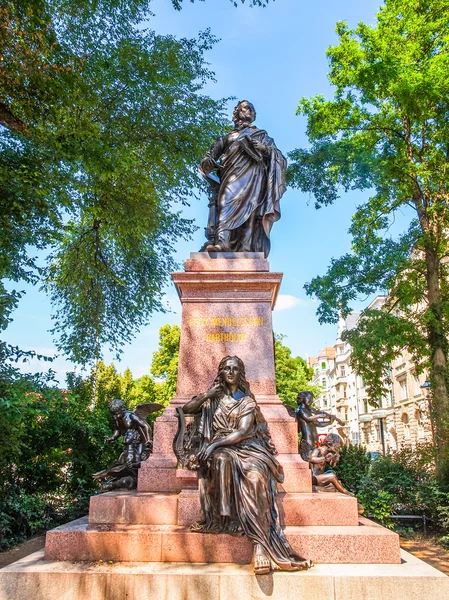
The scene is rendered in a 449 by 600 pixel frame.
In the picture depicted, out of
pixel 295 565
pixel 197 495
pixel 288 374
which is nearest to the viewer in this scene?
pixel 295 565

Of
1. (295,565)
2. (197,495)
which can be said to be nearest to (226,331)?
(197,495)

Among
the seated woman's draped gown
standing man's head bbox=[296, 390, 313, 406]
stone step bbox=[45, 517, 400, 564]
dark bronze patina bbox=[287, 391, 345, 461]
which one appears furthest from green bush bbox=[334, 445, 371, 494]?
the seated woman's draped gown

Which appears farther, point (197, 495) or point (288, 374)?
point (288, 374)

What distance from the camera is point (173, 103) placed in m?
16.6

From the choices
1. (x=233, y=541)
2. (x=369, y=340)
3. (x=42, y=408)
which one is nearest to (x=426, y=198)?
(x=369, y=340)

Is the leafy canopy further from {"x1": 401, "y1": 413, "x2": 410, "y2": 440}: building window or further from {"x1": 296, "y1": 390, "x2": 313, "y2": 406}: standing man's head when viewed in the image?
{"x1": 401, "y1": 413, "x2": 410, "y2": 440}: building window

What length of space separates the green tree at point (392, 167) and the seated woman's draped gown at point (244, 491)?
10.8 m

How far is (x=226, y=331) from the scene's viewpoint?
6.44 m

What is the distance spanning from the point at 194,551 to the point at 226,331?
2.76 meters

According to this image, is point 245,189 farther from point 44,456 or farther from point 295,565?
point 44,456

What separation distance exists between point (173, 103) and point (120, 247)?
17.1ft

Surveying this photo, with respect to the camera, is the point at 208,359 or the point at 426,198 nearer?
the point at 208,359

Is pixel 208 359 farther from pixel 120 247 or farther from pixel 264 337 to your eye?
pixel 120 247

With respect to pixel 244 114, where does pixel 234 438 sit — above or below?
below
